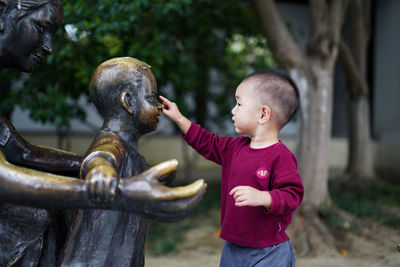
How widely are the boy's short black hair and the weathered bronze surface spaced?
47cm

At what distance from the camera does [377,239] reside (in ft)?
14.7

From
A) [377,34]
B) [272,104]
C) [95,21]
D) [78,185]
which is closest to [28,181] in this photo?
[78,185]

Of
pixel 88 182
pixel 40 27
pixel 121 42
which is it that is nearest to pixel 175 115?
pixel 40 27

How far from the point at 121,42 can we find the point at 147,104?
2.74m

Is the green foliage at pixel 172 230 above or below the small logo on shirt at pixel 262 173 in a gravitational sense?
below

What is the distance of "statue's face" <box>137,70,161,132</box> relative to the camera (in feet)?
5.32

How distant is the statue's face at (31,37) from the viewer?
147 centimetres

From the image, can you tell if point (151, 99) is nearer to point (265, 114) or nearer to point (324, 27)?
point (265, 114)

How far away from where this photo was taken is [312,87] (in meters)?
4.52

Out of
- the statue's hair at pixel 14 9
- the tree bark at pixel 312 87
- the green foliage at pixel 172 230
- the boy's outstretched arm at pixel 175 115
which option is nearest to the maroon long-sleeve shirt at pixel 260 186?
the boy's outstretched arm at pixel 175 115

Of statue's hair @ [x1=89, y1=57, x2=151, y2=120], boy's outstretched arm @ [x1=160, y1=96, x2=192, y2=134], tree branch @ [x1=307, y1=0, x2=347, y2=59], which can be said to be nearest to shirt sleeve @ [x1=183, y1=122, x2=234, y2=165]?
boy's outstretched arm @ [x1=160, y1=96, x2=192, y2=134]

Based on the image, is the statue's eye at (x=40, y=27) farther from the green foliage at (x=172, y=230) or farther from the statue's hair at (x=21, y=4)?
the green foliage at (x=172, y=230)

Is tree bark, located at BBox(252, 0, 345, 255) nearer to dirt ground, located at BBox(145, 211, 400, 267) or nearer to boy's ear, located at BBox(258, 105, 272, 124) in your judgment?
dirt ground, located at BBox(145, 211, 400, 267)

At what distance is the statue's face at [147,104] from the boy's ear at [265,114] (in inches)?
17.8
